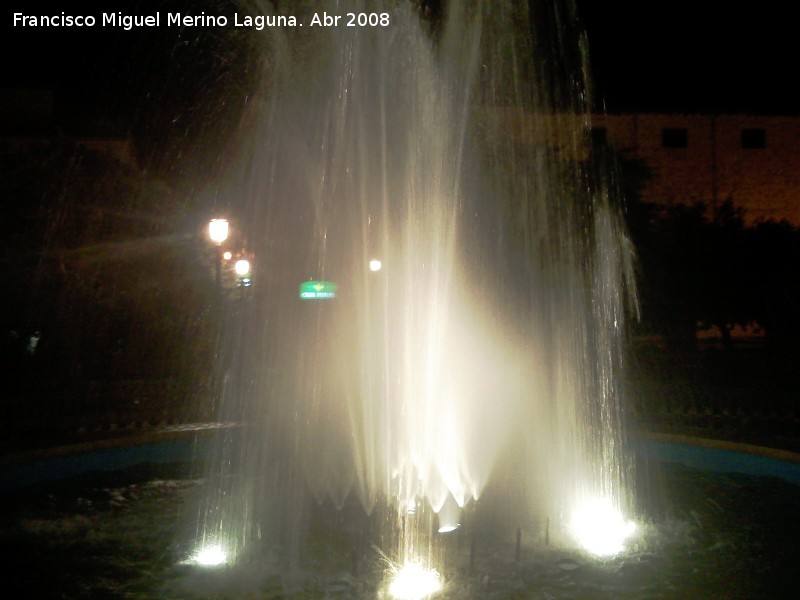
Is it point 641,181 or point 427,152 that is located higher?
point 641,181

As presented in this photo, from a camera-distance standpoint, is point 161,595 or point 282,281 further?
point 282,281

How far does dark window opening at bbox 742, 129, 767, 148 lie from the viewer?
1326 inches

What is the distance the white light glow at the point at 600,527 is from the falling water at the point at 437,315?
18 cm

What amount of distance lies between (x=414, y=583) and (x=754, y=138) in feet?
109

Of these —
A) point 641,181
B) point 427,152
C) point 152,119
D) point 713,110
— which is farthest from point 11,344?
point 713,110

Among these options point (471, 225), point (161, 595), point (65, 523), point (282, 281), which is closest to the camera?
point (161, 595)

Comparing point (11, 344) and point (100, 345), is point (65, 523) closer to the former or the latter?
point (100, 345)

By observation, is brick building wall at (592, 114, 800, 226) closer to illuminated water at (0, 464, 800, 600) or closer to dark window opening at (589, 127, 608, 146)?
dark window opening at (589, 127, 608, 146)

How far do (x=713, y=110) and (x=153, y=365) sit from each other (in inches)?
1024

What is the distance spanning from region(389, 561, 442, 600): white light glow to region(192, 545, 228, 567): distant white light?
1.37 meters

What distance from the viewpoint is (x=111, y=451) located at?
9438 millimetres

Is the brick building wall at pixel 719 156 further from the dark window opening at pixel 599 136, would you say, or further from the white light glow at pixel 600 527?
the white light glow at pixel 600 527

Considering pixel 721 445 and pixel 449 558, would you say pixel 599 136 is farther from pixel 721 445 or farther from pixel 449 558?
pixel 449 558

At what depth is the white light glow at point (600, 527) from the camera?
6.18 m
